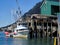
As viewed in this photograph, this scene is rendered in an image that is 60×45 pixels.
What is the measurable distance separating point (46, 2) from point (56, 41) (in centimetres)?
7848

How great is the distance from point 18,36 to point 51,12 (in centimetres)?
1555

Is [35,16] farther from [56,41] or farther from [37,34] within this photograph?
[56,41]

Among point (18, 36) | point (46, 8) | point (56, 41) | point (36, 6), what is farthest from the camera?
point (36, 6)

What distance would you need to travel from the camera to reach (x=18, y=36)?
332 ft

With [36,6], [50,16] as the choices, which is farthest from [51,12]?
[36,6]

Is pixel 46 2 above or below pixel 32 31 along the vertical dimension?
above

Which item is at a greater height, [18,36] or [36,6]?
[36,6]

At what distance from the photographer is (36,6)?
5778 inches

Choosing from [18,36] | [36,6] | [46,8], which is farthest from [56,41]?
[36,6]

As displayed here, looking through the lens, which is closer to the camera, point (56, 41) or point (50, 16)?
point (56, 41)

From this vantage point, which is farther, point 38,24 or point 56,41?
point 38,24

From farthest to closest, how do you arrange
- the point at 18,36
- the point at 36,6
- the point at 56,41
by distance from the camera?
the point at 36,6 < the point at 18,36 < the point at 56,41

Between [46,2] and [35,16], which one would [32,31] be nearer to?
[35,16]

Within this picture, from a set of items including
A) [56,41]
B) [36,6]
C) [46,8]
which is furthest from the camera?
[36,6]
